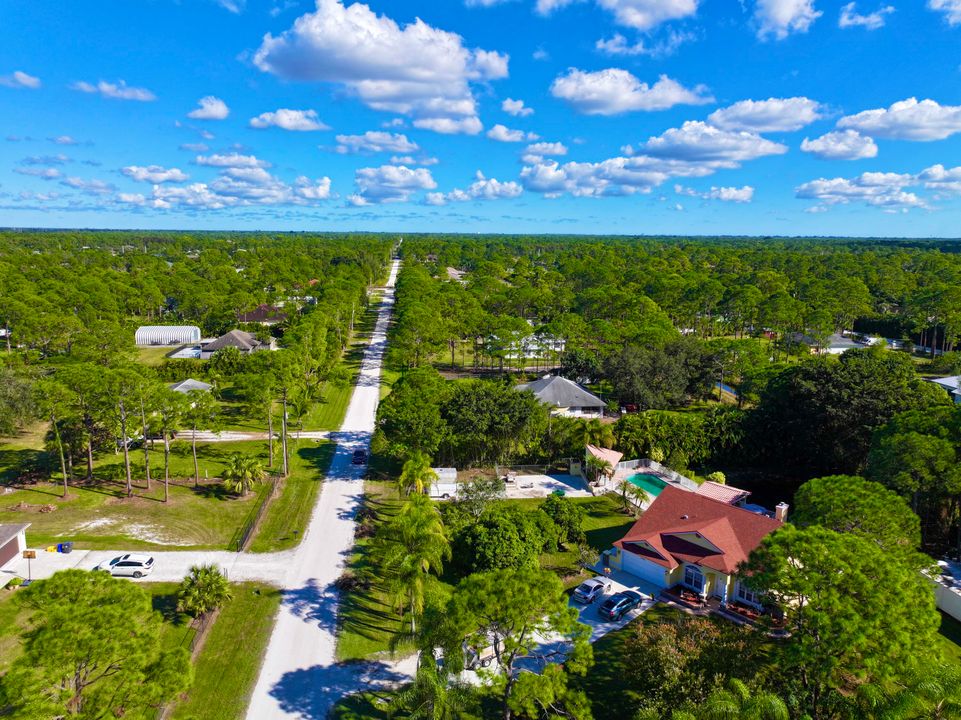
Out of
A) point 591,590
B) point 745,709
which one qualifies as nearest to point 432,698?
point 745,709

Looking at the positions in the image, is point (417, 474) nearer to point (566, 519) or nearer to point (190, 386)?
point (566, 519)

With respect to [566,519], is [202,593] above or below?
below

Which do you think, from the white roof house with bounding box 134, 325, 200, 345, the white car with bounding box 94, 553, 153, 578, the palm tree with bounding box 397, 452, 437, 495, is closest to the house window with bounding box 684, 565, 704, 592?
the palm tree with bounding box 397, 452, 437, 495

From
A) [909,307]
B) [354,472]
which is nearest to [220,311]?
[354,472]

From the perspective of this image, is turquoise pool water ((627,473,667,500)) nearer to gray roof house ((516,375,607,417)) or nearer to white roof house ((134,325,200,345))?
gray roof house ((516,375,607,417))

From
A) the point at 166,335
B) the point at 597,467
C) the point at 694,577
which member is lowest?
the point at 694,577

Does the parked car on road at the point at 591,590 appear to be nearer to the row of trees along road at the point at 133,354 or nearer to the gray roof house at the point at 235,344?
the row of trees along road at the point at 133,354

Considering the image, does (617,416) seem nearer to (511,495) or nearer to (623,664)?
(511,495)
